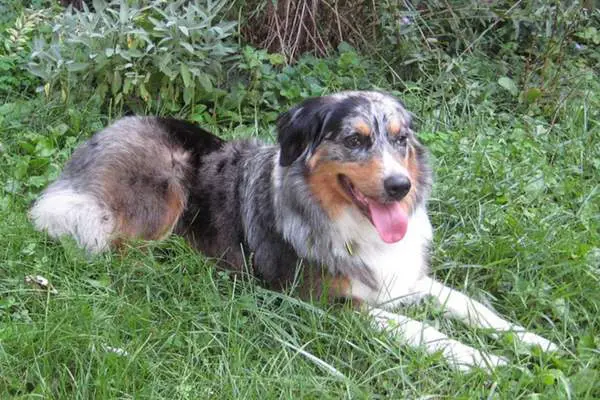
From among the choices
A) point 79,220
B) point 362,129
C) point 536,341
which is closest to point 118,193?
point 79,220

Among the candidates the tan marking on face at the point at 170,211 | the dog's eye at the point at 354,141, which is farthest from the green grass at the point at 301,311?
the dog's eye at the point at 354,141

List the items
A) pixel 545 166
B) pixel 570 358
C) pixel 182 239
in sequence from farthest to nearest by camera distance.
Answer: pixel 545 166, pixel 182 239, pixel 570 358

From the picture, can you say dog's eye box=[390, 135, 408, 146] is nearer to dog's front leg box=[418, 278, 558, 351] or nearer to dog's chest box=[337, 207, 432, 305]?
dog's chest box=[337, 207, 432, 305]

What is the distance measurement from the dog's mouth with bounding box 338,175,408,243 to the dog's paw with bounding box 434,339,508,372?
54 centimetres

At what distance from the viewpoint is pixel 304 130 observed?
335 centimetres

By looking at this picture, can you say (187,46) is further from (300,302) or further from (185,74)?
(300,302)

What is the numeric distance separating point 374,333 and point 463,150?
1909mm

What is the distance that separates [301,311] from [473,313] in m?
0.78

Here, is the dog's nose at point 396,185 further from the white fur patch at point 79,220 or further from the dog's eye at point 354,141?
the white fur patch at point 79,220

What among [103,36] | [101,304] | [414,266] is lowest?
[101,304]

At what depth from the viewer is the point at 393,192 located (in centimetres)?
313

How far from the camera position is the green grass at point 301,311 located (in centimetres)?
286

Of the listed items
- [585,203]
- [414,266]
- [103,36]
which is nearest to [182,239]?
[414,266]

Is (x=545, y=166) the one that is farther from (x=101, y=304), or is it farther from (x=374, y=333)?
(x=101, y=304)
